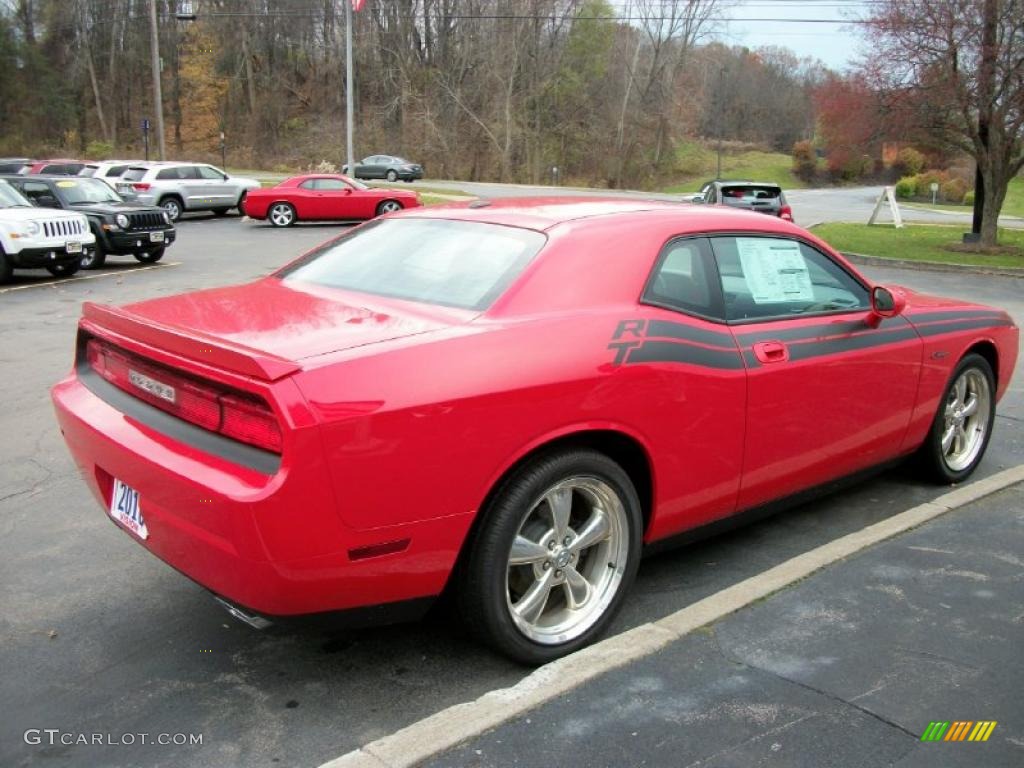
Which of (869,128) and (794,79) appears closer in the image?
(869,128)

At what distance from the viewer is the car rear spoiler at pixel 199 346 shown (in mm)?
2652

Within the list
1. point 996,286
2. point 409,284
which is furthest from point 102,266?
point 996,286

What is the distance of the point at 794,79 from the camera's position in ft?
346

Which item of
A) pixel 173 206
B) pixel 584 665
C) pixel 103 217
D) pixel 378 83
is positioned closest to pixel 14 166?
pixel 173 206

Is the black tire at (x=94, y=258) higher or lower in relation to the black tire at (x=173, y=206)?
lower

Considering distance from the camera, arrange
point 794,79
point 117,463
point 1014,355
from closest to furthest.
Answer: point 117,463
point 1014,355
point 794,79

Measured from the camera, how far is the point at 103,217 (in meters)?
15.9

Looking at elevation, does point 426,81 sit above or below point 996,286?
above

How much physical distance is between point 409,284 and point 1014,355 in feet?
12.6

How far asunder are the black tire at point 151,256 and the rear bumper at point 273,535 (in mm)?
14782

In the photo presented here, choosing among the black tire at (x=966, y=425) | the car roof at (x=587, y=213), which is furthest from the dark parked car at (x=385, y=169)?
the car roof at (x=587, y=213)

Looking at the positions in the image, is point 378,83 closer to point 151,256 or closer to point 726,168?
point 726,168

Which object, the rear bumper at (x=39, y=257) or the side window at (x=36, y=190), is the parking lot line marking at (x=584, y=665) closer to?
the rear bumper at (x=39, y=257)

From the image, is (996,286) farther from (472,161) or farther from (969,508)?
(472,161)
